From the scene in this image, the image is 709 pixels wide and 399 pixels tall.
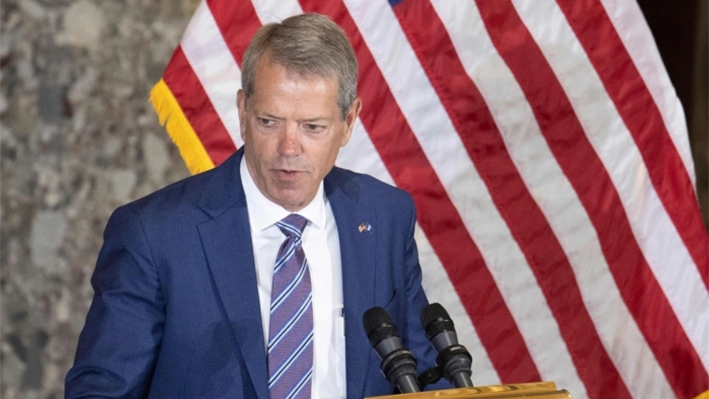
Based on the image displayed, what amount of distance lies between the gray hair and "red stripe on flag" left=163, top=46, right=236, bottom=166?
1.00 metres

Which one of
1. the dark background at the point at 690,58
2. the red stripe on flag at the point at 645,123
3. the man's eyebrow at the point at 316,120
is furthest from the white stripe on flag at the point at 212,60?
the dark background at the point at 690,58

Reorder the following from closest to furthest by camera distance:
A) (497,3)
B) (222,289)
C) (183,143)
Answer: (222,289) < (183,143) < (497,3)

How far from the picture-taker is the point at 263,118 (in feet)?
6.75

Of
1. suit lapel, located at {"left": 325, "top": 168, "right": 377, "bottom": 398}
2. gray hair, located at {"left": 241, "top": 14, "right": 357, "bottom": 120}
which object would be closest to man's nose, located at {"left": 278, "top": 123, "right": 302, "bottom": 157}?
gray hair, located at {"left": 241, "top": 14, "right": 357, "bottom": 120}

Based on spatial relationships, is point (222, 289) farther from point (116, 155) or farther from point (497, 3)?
point (497, 3)

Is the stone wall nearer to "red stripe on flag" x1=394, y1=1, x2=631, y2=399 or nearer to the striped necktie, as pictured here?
"red stripe on flag" x1=394, y1=1, x2=631, y2=399

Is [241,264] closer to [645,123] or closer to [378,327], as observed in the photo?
[378,327]

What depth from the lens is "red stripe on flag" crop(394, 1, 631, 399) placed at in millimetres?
3271

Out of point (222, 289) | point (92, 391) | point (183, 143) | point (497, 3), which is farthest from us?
point (497, 3)

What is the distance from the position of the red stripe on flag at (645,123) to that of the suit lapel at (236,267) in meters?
1.72

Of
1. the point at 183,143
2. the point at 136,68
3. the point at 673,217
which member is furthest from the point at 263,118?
the point at 673,217

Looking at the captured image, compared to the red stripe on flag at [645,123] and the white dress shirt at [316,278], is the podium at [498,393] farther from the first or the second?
the red stripe on flag at [645,123]

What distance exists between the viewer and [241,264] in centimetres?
214

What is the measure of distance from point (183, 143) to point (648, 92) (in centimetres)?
161
